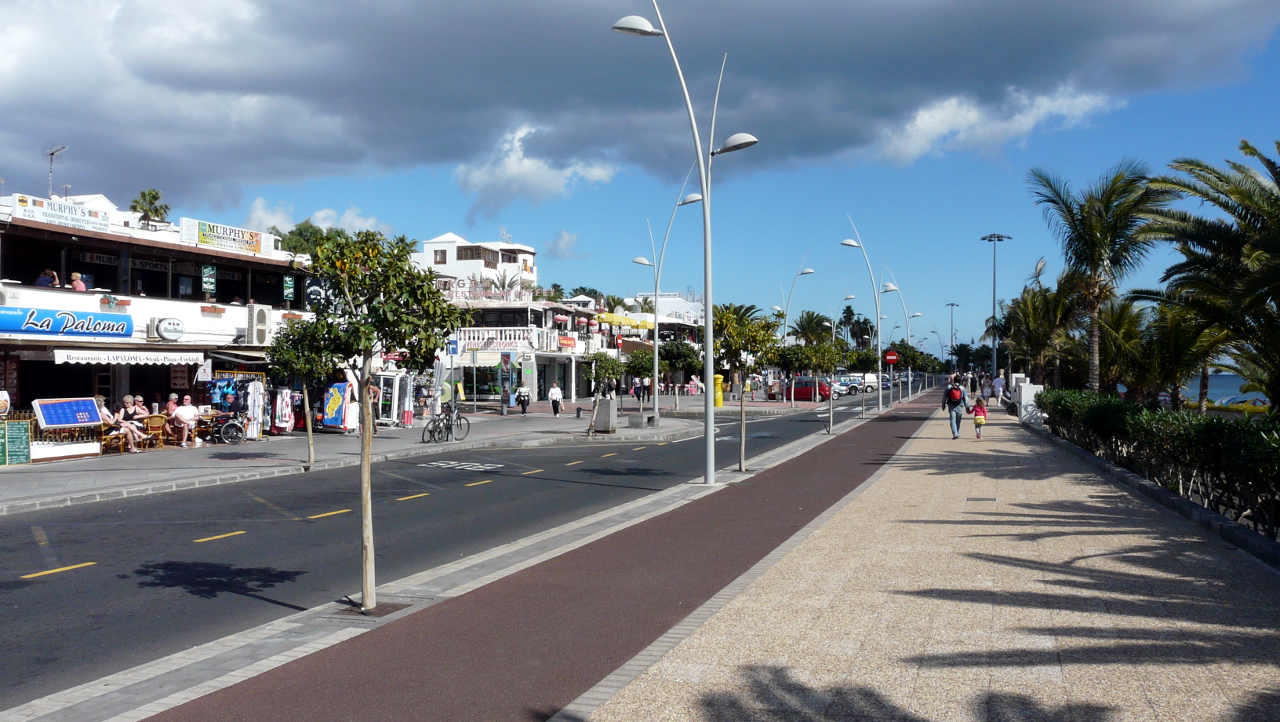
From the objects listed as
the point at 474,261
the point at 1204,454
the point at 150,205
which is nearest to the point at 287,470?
the point at 1204,454

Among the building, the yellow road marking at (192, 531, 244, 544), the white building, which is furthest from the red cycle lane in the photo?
the white building

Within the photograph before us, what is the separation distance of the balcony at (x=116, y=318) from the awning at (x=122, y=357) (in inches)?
16.4

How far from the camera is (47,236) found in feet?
75.5

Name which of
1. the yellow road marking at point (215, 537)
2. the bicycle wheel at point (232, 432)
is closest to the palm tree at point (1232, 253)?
the yellow road marking at point (215, 537)

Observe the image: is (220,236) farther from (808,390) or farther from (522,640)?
(808,390)

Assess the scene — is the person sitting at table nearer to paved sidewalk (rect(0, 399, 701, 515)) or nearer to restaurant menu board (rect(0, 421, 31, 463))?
paved sidewalk (rect(0, 399, 701, 515))

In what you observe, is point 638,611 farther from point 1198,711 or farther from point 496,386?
point 496,386

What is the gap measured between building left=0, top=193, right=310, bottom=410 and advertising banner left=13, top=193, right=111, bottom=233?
33 millimetres

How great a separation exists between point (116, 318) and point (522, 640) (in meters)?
21.1

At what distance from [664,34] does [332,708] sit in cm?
1235

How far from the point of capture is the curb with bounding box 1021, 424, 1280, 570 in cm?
816

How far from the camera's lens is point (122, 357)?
2230cm

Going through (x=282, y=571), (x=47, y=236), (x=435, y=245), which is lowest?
(x=282, y=571)

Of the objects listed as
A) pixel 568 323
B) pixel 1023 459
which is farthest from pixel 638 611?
pixel 568 323
